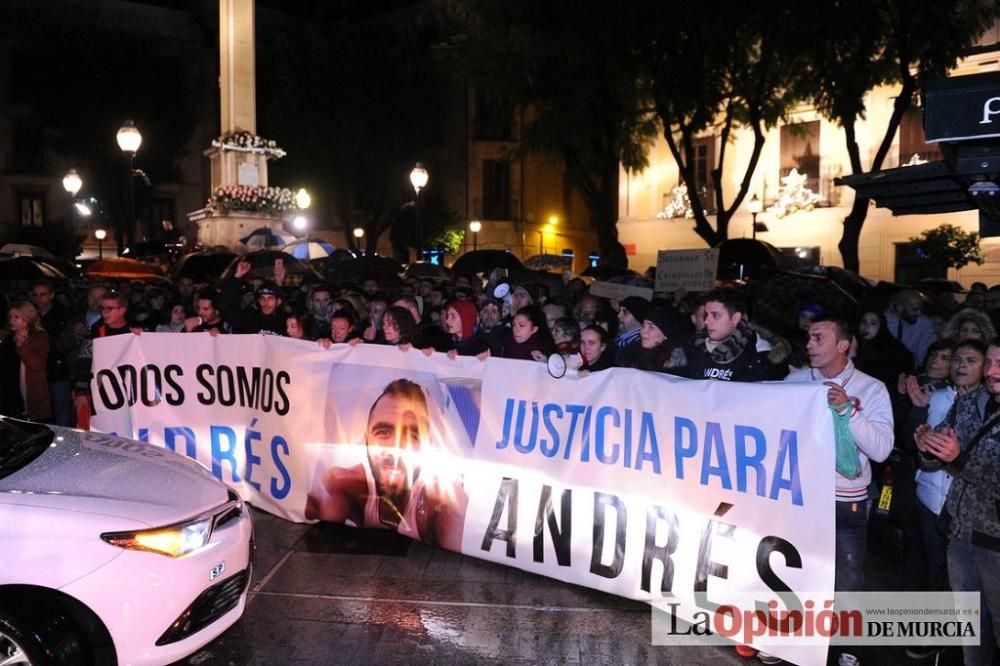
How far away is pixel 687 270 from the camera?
34.3ft

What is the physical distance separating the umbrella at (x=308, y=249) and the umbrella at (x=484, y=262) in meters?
2.99

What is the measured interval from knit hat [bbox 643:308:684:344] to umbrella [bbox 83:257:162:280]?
12491 mm

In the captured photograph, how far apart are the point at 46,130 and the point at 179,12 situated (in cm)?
898

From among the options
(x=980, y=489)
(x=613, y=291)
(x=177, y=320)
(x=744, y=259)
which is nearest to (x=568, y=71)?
(x=744, y=259)

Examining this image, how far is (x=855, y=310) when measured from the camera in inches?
381

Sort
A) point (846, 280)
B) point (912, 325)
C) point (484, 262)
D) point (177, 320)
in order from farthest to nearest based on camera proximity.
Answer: point (484, 262), point (846, 280), point (912, 325), point (177, 320)

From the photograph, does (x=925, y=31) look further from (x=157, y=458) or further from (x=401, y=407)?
(x=157, y=458)

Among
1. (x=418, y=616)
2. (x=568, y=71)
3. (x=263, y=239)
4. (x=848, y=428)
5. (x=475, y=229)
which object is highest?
(x=568, y=71)

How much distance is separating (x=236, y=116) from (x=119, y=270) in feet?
23.3

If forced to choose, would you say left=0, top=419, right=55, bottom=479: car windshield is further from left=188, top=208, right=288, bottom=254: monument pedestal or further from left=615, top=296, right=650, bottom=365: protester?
left=188, top=208, right=288, bottom=254: monument pedestal

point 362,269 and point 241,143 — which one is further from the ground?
point 241,143

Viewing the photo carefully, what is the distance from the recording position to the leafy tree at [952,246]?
73.9 ft

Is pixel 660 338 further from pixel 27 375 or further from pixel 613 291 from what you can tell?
pixel 27 375

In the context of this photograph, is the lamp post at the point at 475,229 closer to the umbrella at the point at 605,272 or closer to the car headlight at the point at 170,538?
the umbrella at the point at 605,272
